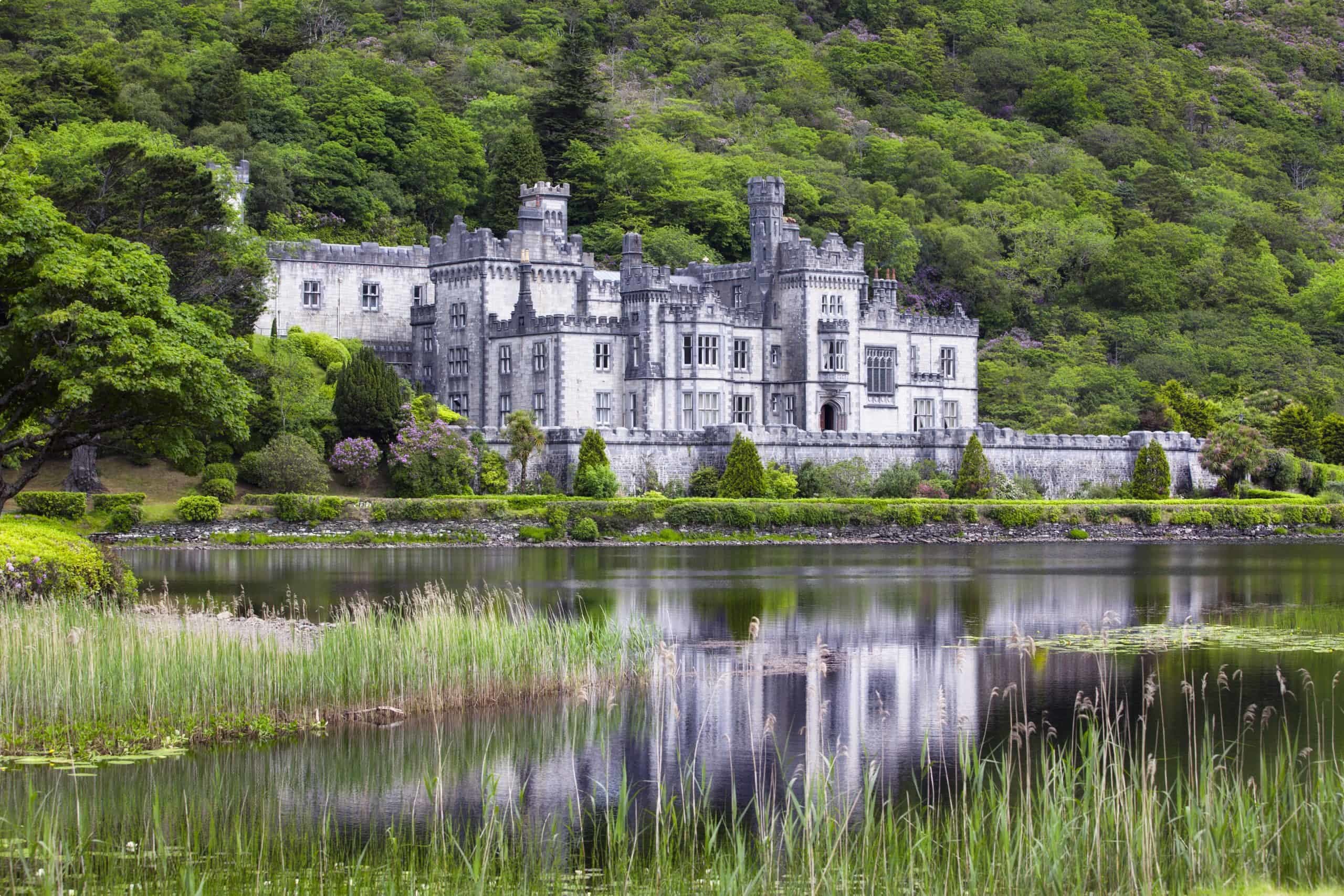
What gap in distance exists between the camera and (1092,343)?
9406 centimetres

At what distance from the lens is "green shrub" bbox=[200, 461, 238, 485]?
56438mm

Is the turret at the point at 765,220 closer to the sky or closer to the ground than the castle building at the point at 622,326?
closer to the sky

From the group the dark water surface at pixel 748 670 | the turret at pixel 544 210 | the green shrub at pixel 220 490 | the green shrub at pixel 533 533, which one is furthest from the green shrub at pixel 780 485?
the green shrub at pixel 220 490

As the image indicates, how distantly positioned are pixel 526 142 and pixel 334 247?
1867 centimetres

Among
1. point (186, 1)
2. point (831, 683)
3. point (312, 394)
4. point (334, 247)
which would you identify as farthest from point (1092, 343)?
point (831, 683)

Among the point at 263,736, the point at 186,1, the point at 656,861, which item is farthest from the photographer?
the point at 186,1

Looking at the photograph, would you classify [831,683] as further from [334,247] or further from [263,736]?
[334,247]

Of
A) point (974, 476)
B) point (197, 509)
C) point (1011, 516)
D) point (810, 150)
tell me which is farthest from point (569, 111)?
point (197, 509)

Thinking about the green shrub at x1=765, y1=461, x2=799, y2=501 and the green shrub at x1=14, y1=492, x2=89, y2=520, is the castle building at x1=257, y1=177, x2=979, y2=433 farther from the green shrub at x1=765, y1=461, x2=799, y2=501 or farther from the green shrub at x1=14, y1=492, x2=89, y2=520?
the green shrub at x1=14, y1=492, x2=89, y2=520

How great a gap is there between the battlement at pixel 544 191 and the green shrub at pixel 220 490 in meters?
21.6

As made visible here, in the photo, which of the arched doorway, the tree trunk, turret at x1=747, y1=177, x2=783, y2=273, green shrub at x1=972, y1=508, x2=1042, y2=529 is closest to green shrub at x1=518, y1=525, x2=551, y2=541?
the tree trunk

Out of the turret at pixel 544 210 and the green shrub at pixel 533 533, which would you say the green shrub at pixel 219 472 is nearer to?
the green shrub at pixel 533 533

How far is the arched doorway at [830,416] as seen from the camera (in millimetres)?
73438

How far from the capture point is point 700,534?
5959 cm
